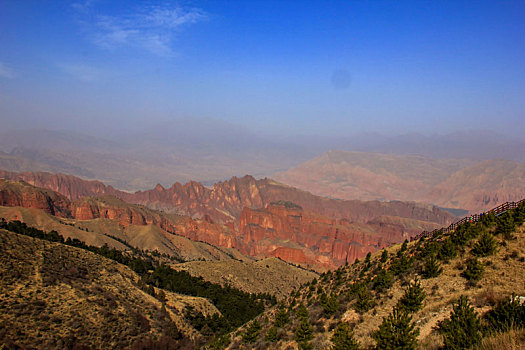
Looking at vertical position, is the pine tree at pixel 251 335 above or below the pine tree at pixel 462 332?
below

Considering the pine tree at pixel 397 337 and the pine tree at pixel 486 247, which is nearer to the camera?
the pine tree at pixel 397 337

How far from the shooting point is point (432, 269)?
28.1m

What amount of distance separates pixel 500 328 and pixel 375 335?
17.5 ft

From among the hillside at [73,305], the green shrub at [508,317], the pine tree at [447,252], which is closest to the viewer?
the green shrub at [508,317]

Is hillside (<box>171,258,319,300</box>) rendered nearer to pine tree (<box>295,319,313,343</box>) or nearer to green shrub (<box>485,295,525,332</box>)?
pine tree (<box>295,319,313,343</box>)

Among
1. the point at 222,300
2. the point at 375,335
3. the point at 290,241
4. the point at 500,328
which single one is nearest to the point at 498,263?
the point at 500,328

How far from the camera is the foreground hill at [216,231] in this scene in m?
133

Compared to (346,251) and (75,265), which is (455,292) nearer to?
(75,265)

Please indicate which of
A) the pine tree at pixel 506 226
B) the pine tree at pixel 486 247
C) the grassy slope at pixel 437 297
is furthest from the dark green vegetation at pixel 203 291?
the pine tree at pixel 506 226

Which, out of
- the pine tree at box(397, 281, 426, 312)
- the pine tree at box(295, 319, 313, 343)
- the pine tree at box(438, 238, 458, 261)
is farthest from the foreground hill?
the pine tree at box(397, 281, 426, 312)

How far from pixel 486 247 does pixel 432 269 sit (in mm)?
4000

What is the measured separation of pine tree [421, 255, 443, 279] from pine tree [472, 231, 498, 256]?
281 cm

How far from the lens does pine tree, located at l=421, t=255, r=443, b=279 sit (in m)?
28.0

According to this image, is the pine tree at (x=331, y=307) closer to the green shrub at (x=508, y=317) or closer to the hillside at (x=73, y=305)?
the green shrub at (x=508, y=317)
